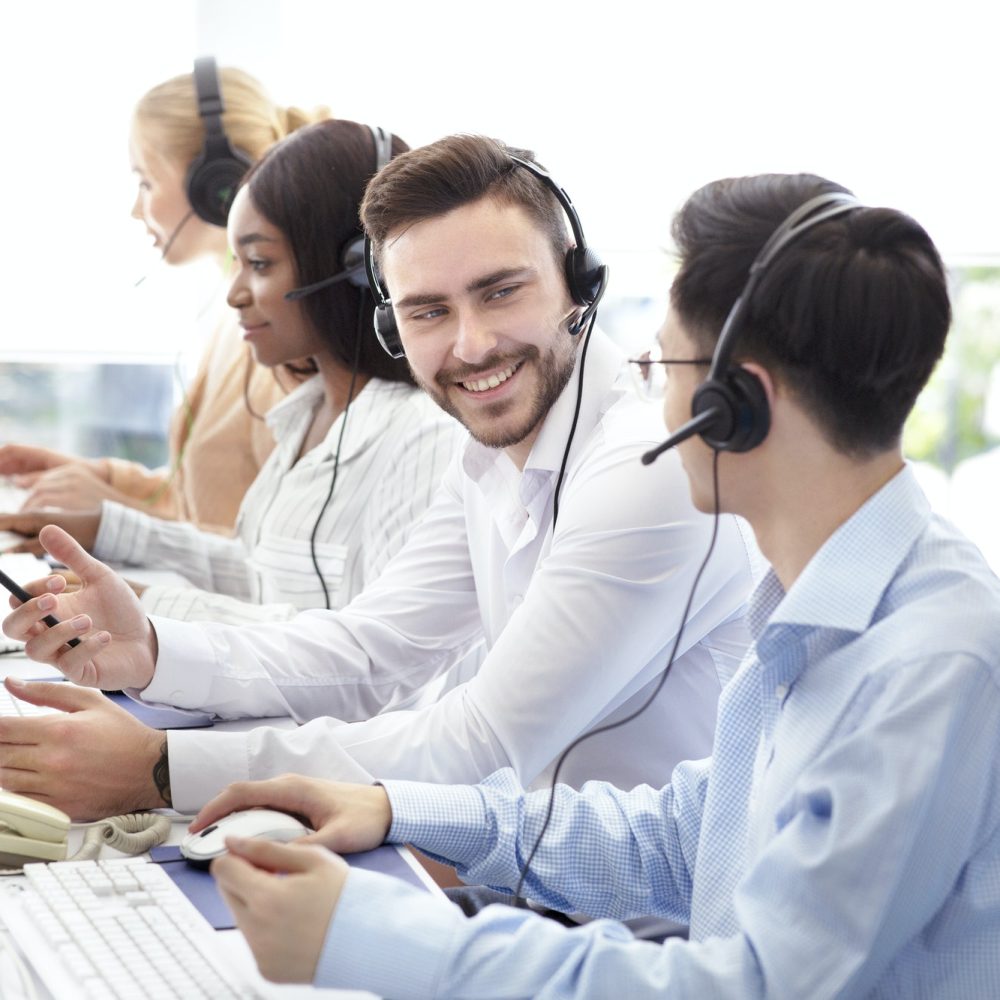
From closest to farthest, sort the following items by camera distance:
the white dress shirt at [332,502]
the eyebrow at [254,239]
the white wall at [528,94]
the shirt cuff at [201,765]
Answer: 1. the shirt cuff at [201,765]
2. the white dress shirt at [332,502]
3. the eyebrow at [254,239]
4. the white wall at [528,94]

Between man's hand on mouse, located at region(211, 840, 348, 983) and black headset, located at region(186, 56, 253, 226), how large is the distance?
2002 mm

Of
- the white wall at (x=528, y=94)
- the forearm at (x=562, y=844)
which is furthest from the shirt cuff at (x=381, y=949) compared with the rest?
the white wall at (x=528, y=94)

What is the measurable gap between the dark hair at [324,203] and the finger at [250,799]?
1.14 m

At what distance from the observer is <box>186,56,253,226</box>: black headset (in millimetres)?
2562

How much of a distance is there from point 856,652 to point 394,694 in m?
0.86

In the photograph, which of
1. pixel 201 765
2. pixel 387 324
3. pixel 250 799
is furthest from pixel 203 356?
pixel 250 799

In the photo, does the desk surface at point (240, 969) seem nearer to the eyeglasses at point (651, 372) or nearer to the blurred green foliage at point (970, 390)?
the eyeglasses at point (651, 372)

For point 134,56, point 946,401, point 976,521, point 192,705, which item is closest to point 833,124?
point 946,401

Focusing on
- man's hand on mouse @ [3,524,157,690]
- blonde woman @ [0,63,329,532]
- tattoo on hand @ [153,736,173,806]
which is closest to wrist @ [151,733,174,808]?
tattoo on hand @ [153,736,173,806]

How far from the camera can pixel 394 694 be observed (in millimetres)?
1570

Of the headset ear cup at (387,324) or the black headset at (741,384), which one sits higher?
the black headset at (741,384)

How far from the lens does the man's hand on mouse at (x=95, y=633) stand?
127cm

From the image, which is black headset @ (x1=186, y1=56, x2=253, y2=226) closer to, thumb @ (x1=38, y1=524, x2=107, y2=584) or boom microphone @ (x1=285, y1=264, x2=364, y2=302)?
boom microphone @ (x1=285, y1=264, x2=364, y2=302)

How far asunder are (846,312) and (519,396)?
69cm
